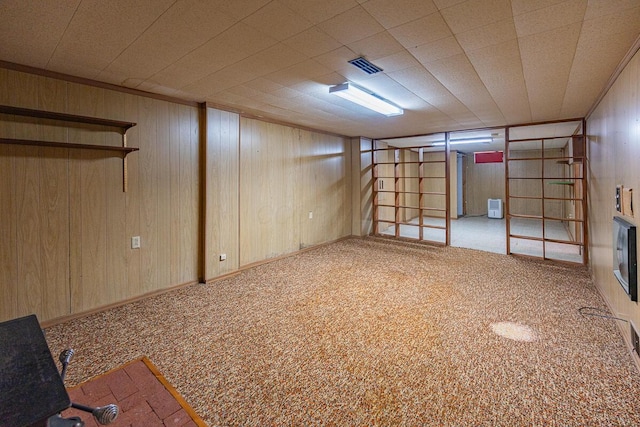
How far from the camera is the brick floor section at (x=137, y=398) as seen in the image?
5.28ft

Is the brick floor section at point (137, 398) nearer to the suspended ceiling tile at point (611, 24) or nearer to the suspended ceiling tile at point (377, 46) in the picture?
the suspended ceiling tile at point (377, 46)

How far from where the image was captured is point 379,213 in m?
7.23

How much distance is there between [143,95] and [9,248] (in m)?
1.87

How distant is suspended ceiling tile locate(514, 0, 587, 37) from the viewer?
1677 mm

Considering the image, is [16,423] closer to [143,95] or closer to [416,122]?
[143,95]

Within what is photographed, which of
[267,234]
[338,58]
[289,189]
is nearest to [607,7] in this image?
[338,58]

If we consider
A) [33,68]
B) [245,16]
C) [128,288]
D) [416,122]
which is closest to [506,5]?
[245,16]

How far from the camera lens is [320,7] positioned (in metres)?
1.69

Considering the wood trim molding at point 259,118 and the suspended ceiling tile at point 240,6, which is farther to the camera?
the wood trim molding at point 259,118

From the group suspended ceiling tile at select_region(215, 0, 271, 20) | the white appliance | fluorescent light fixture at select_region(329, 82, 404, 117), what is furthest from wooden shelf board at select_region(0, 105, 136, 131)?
the white appliance

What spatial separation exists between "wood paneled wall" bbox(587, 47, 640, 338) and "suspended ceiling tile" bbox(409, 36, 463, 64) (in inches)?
49.6

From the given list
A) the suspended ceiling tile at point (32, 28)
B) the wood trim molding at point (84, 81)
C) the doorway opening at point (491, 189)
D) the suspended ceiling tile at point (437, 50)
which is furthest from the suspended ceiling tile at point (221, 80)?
the doorway opening at point (491, 189)

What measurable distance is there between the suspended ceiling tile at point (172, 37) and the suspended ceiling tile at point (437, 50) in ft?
4.49

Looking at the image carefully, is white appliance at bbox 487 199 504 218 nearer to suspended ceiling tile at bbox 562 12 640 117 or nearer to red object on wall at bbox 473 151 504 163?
red object on wall at bbox 473 151 504 163
